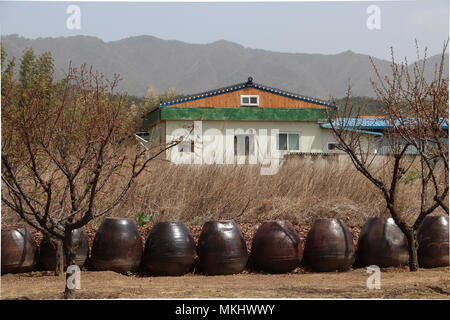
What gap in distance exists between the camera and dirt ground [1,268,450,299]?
5320mm

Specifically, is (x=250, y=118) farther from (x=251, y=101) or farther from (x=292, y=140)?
(x=292, y=140)

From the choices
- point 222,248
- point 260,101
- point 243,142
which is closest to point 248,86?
point 260,101

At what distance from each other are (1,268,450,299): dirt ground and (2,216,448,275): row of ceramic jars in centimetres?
16

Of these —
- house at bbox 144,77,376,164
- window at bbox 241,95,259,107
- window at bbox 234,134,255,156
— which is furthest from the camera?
window at bbox 241,95,259,107

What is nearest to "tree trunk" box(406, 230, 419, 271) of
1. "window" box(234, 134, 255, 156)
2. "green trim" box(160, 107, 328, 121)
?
"window" box(234, 134, 255, 156)

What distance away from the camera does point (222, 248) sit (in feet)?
22.5

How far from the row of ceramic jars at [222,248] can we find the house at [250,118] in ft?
50.9

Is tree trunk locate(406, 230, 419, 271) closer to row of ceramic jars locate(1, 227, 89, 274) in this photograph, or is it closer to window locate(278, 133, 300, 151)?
row of ceramic jars locate(1, 227, 89, 274)

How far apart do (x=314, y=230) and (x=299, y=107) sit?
62.3ft

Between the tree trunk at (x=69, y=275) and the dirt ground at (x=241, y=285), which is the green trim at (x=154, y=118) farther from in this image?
the tree trunk at (x=69, y=275)

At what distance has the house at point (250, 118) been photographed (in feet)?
75.6

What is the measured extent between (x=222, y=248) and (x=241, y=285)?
0.88 meters

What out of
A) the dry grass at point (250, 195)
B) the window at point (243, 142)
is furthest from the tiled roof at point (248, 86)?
the dry grass at point (250, 195)
